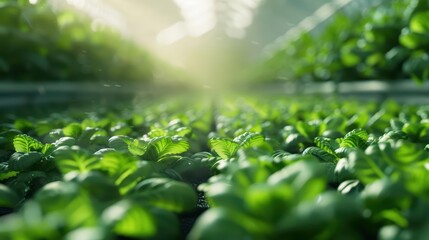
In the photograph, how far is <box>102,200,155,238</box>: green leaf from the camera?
782 millimetres

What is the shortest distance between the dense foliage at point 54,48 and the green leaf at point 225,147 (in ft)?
8.08

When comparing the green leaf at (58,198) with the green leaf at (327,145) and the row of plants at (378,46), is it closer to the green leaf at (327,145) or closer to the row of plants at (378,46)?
the green leaf at (327,145)

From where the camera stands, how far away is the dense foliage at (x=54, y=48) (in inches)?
168

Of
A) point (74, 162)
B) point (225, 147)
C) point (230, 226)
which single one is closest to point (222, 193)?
point (230, 226)

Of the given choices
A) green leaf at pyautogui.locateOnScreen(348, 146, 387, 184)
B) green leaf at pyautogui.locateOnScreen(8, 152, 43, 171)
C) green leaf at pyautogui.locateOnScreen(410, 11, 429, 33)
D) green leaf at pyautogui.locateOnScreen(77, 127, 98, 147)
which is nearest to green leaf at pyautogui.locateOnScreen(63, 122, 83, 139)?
green leaf at pyautogui.locateOnScreen(77, 127, 98, 147)

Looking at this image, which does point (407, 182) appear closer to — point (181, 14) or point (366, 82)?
point (366, 82)

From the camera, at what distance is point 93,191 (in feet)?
3.43

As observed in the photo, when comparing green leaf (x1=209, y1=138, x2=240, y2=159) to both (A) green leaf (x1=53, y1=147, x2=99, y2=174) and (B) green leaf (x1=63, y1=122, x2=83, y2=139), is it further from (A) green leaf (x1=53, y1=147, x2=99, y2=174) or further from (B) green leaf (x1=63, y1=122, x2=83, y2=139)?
(B) green leaf (x1=63, y1=122, x2=83, y2=139)

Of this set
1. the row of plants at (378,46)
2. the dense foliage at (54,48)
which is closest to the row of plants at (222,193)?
the row of plants at (378,46)

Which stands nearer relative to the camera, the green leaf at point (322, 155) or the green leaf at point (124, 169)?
the green leaf at point (124, 169)

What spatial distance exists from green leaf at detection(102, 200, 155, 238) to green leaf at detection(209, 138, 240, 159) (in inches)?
26.3

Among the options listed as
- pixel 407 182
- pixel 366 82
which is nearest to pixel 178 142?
pixel 407 182

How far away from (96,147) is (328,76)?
6.51m

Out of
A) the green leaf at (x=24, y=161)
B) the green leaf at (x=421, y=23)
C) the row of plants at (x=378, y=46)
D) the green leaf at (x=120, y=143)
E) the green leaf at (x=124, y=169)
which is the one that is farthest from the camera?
the row of plants at (x=378, y=46)
